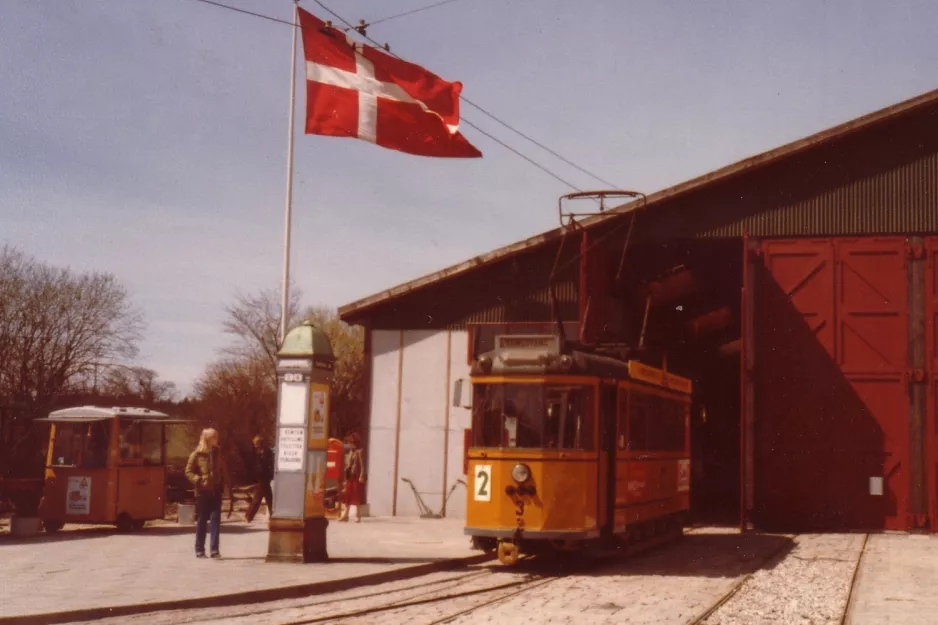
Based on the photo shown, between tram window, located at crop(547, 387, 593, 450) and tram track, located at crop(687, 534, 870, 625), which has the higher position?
tram window, located at crop(547, 387, 593, 450)

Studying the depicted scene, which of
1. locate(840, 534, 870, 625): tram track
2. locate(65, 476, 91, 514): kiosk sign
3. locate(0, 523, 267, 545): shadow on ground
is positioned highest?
locate(65, 476, 91, 514): kiosk sign

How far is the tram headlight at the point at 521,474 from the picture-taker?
50.0ft

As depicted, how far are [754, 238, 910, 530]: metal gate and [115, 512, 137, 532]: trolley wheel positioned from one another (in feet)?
40.7

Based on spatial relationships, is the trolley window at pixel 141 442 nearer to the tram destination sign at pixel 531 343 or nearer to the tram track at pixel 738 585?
the tram destination sign at pixel 531 343

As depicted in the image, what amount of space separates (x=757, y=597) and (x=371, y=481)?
1471 cm

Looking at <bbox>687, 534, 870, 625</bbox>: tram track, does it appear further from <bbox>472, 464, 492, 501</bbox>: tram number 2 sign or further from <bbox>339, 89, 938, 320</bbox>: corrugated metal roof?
<bbox>339, 89, 938, 320</bbox>: corrugated metal roof

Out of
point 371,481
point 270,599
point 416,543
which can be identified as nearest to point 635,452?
point 416,543

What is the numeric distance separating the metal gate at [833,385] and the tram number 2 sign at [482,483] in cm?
1064

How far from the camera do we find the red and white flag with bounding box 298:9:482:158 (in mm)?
16641

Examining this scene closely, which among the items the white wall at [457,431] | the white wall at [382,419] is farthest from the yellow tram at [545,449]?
the white wall at [382,419]

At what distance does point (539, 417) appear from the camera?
51.0 feet

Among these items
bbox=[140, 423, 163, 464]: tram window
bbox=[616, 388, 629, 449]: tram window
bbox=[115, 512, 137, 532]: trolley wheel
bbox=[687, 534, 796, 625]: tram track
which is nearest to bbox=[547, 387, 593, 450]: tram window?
bbox=[616, 388, 629, 449]: tram window

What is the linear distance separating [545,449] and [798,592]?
3594 mm

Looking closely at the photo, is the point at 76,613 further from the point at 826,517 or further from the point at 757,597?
the point at 826,517
